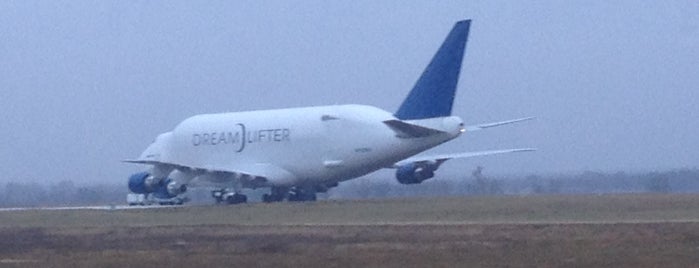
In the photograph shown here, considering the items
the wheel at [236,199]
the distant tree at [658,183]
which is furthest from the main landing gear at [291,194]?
the distant tree at [658,183]

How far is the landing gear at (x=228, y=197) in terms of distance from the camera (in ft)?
212

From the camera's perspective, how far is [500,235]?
34719mm

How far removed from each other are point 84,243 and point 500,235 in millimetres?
9795

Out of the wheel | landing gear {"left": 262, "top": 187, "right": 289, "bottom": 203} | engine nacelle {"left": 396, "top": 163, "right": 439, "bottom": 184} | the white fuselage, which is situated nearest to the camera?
the white fuselage

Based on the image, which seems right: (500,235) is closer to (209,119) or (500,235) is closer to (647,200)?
(647,200)

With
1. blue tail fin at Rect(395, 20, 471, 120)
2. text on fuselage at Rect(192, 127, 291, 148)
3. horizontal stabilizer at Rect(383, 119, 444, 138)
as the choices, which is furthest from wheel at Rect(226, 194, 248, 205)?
blue tail fin at Rect(395, 20, 471, 120)

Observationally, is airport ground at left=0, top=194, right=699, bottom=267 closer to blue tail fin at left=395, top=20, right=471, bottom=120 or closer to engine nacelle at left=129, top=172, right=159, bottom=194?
blue tail fin at left=395, top=20, right=471, bottom=120

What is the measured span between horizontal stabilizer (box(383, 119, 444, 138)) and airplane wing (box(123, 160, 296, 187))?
7774 millimetres

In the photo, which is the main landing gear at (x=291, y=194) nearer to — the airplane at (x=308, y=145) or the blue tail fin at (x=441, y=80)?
the airplane at (x=308, y=145)

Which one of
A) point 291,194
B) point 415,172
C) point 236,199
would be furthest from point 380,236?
point 291,194

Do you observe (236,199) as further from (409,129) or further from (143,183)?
(409,129)

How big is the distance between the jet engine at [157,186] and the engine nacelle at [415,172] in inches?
380

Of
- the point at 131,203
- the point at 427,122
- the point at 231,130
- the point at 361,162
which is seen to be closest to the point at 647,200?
the point at 427,122

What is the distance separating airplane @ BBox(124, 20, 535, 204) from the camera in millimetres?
58500
